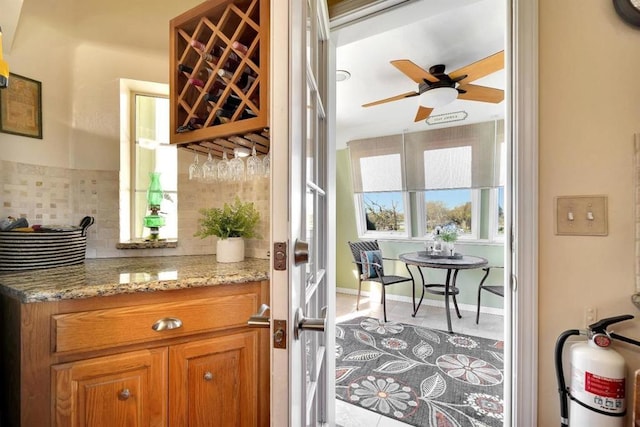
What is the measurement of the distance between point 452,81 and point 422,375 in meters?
2.43

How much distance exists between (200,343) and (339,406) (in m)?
1.24

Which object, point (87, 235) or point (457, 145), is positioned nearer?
point (87, 235)

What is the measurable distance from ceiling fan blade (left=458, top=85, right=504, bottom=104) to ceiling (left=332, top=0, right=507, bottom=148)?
263 millimetres

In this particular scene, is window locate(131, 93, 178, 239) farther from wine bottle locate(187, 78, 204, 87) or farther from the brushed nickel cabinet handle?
the brushed nickel cabinet handle

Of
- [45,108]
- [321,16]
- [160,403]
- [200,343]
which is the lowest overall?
[160,403]

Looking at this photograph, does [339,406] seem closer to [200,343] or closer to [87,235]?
[200,343]

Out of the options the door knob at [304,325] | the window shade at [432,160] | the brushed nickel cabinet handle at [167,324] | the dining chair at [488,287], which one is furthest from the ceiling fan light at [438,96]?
the brushed nickel cabinet handle at [167,324]

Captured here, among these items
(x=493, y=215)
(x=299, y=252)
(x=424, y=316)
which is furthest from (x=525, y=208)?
(x=493, y=215)

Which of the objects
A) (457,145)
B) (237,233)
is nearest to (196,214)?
(237,233)

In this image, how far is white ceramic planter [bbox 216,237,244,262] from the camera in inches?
59.7

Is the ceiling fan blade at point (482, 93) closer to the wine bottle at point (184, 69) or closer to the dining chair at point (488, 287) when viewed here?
the dining chair at point (488, 287)

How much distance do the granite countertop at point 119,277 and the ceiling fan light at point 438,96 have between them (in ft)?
6.59

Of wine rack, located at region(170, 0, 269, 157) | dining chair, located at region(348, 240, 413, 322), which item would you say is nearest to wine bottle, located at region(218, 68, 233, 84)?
wine rack, located at region(170, 0, 269, 157)

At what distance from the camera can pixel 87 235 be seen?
154 cm
